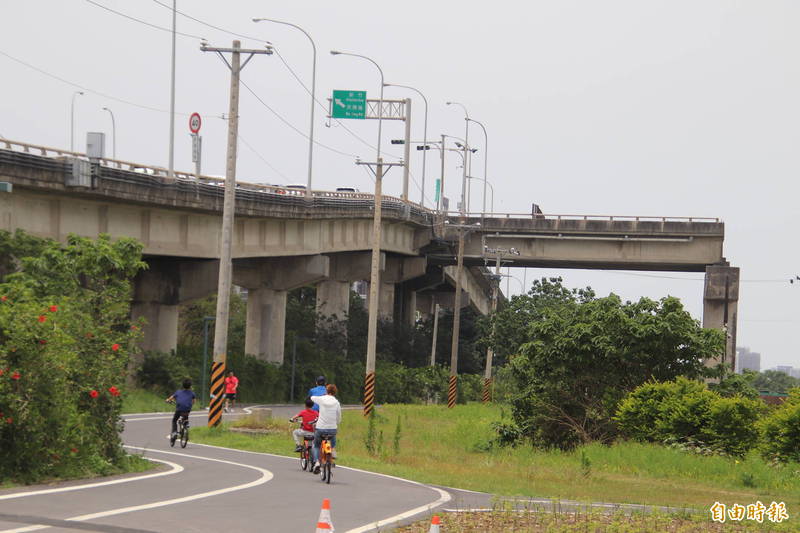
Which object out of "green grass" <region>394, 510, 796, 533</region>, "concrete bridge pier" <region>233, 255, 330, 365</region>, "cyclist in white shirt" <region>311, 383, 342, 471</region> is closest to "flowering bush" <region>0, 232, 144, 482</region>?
"cyclist in white shirt" <region>311, 383, 342, 471</region>

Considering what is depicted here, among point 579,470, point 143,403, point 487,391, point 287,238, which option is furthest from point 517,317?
point 579,470

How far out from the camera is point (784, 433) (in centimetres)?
2770

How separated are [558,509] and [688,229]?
5592 centimetres

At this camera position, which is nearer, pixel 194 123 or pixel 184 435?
pixel 184 435

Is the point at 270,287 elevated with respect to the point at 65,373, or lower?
elevated

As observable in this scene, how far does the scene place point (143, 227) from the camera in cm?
4441

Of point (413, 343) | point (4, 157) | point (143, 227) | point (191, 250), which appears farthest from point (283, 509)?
point (413, 343)

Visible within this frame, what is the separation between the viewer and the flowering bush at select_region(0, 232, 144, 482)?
1720 centimetres

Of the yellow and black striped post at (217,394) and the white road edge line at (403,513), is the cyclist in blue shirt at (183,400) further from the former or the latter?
the yellow and black striped post at (217,394)

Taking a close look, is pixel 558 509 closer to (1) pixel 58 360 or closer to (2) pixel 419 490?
(2) pixel 419 490

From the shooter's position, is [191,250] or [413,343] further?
[413,343]

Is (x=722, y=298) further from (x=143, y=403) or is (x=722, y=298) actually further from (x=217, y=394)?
(x=217, y=394)

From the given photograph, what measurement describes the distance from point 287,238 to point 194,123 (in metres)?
7.97

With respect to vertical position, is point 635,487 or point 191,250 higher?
point 191,250
